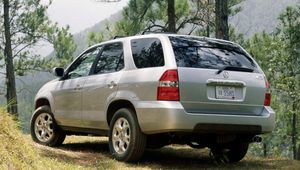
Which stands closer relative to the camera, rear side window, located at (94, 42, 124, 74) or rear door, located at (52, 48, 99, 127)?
rear side window, located at (94, 42, 124, 74)

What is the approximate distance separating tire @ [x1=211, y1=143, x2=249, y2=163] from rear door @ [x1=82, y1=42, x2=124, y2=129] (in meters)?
1.87

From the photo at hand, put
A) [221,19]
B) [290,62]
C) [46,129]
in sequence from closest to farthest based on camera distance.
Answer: [46,129] → [221,19] → [290,62]

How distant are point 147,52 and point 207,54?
0.87 metres

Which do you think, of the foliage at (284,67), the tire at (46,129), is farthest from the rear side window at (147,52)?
the foliage at (284,67)

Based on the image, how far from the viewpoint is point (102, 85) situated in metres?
7.40

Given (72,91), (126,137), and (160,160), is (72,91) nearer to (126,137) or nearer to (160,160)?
(126,137)

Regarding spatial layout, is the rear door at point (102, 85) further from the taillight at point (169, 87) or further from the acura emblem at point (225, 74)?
the acura emblem at point (225, 74)

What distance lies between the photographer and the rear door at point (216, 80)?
6246 millimetres

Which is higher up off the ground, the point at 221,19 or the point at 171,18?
the point at 171,18

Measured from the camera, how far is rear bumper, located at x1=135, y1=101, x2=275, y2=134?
6.09 meters

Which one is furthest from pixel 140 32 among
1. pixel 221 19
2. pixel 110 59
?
pixel 110 59

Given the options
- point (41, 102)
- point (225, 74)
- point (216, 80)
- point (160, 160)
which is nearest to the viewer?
point (216, 80)

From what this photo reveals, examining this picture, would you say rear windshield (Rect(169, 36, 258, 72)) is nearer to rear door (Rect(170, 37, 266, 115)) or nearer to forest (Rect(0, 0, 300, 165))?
rear door (Rect(170, 37, 266, 115))

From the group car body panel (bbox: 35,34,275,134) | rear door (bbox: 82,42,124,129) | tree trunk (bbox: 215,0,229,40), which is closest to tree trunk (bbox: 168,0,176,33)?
tree trunk (bbox: 215,0,229,40)
